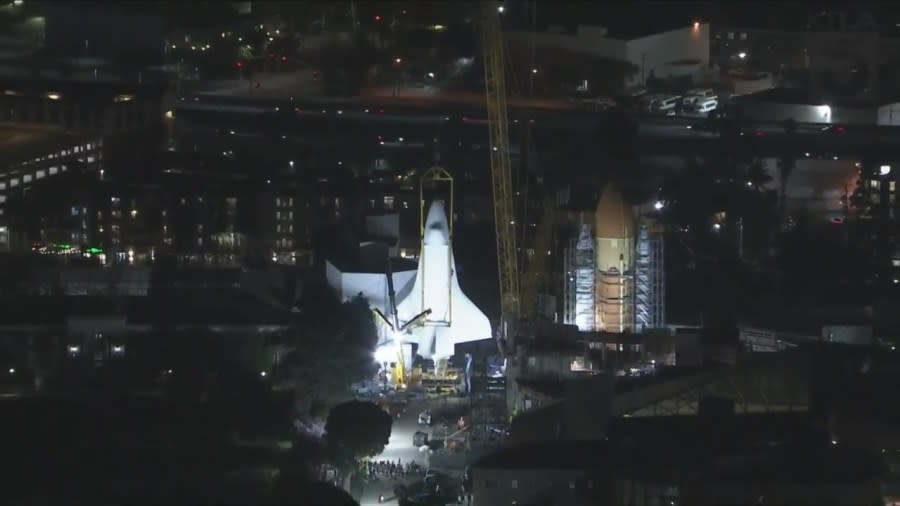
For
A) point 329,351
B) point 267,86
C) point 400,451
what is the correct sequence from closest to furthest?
point 400,451, point 329,351, point 267,86

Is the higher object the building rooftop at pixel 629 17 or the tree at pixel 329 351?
the building rooftop at pixel 629 17

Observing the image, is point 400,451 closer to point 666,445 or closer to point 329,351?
point 329,351

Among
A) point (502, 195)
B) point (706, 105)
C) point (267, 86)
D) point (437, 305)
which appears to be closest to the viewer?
point (437, 305)

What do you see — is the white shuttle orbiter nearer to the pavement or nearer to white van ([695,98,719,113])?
the pavement

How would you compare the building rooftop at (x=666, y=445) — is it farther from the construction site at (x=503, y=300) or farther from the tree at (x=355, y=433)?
the construction site at (x=503, y=300)

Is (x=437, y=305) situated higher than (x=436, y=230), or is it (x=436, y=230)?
→ (x=436, y=230)

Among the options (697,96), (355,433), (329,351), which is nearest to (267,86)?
(697,96)

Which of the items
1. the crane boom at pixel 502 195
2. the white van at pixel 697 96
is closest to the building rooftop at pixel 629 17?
the white van at pixel 697 96

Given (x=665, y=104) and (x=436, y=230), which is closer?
(x=436, y=230)

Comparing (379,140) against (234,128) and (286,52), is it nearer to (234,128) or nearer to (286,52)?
(234,128)
